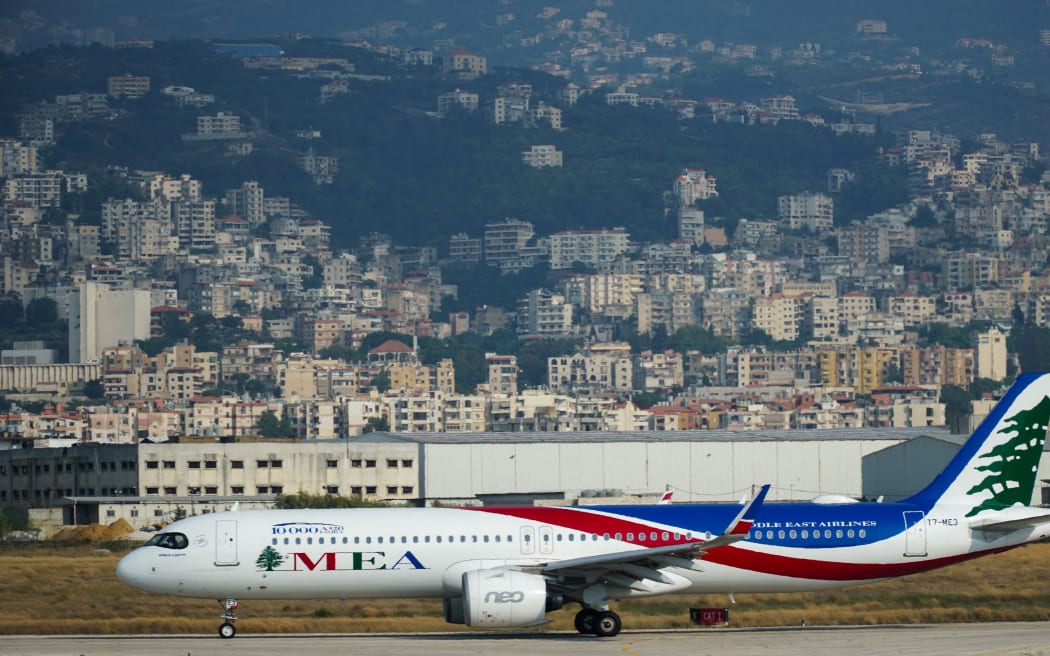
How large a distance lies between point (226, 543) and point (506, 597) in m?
6.33

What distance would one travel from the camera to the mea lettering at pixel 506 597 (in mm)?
42781

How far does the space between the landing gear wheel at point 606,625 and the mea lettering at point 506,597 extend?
2072 millimetres

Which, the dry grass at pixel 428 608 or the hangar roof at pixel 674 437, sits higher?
the dry grass at pixel 428 608

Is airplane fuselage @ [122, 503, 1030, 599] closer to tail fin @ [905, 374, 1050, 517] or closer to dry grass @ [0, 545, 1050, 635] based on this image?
tail fin @ [905, 374, 1050, 517]

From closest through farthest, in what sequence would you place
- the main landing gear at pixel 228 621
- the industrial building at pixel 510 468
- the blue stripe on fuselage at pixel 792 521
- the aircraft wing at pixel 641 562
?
the aircraft wing at pixel 641 562 < the main landing gear at pixel 228 621 < the blue stripe on fuselage at pixel 792 521 < the industrial building at pixel 510 468

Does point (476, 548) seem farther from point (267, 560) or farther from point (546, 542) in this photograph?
point (267, 560)

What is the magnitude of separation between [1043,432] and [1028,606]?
5.42 m

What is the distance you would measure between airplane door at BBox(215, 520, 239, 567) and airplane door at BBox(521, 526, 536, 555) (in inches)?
242

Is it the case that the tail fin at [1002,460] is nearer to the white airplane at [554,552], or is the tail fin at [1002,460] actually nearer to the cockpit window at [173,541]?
the white airplane at [554,552]

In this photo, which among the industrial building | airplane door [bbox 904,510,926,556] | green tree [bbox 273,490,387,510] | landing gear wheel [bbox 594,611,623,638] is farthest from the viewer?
the industrial building

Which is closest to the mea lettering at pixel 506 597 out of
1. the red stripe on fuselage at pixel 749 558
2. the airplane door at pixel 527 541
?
the airplane door at pixel 527 541

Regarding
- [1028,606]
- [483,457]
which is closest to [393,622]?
[1028,606]

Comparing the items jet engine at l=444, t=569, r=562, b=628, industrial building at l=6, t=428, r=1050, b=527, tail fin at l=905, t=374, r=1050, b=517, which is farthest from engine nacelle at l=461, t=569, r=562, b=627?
industrial building at l=6, t=428, r=1050, b=527

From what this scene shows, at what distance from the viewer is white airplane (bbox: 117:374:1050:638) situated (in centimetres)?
4394
